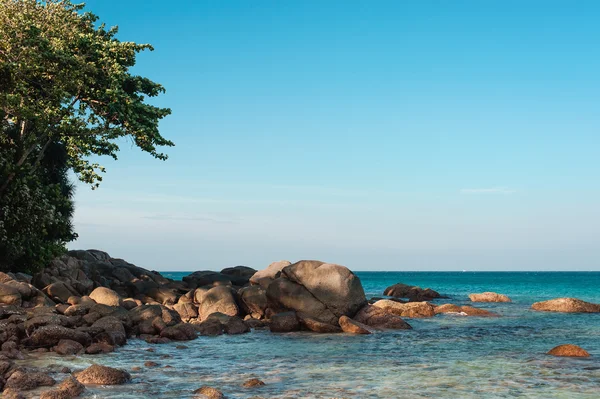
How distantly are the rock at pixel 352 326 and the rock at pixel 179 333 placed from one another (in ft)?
22.0

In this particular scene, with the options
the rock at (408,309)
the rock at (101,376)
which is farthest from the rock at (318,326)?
the rock at (101,376)

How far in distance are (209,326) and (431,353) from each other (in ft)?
31.3

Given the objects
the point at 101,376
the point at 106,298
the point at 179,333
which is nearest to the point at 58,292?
the point at 106,298

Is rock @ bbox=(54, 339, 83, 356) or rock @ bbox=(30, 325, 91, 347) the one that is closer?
rock @ bbox=(54, 339, 83, 356)

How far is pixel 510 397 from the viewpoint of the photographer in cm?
1298

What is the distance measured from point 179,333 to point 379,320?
31.3 ft

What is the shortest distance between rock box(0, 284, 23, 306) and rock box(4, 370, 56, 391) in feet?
37.6

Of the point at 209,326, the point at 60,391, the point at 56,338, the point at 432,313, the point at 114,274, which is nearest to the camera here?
the point at 60,391

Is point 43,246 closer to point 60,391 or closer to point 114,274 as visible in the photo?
point 114,274

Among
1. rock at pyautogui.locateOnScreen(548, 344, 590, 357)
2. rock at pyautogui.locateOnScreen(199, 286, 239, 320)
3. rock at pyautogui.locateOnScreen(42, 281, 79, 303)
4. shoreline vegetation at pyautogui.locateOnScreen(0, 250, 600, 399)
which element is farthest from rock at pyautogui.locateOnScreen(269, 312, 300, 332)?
rock at pyautogui.locateOnScreen(548, 344, 590, 357)

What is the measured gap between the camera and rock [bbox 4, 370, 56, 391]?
1259 centimetres

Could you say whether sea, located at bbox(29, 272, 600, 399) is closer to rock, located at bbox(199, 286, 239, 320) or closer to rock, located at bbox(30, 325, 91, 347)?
rock, located at bbox(30, 325, 91, 347)

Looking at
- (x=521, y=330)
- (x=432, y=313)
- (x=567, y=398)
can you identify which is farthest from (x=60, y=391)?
(x=432, y=313)

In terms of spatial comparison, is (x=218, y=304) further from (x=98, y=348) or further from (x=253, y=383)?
(x=253, y=383)
